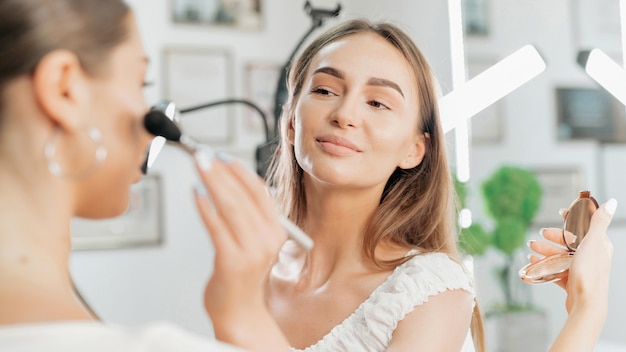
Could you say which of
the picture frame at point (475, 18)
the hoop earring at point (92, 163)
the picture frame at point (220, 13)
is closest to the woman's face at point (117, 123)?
the hoop earring at point (92, 163)

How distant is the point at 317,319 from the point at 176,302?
180cm

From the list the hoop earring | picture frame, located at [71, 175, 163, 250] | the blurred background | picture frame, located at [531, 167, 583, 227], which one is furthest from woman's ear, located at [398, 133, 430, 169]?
picture frame, located at [71, 175, 163, 250]

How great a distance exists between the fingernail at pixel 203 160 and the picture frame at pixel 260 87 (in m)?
2.44

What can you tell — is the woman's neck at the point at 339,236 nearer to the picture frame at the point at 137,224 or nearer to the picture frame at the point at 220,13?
the picture frame at the point at 137,224

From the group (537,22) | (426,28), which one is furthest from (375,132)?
(426,28)

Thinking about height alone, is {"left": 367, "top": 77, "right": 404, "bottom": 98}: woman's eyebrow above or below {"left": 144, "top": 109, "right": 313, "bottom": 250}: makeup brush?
above

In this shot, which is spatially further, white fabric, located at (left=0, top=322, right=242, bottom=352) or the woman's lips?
the woman's lips

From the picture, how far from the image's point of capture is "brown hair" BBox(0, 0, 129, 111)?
553mm

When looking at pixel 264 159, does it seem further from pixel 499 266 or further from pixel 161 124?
pixel 161 124

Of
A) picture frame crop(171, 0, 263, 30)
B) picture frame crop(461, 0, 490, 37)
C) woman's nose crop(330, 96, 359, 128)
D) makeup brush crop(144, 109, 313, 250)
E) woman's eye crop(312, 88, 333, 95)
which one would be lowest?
makeup brush crop(144, 109, 313, 250)

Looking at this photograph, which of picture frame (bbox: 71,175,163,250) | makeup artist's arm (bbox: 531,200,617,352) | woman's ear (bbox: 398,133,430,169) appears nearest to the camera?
makeup artist's arm (bbox: 531,200,617,352)

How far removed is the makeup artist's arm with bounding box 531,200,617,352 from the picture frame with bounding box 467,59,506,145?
4.23ft

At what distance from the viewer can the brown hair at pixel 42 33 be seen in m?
0.55

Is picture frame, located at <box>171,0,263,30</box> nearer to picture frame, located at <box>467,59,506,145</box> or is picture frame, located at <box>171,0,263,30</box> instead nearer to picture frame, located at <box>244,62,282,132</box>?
picture frame, located at <box>244,62,282,132</box>
